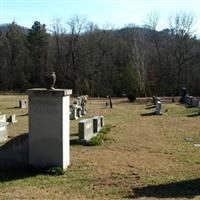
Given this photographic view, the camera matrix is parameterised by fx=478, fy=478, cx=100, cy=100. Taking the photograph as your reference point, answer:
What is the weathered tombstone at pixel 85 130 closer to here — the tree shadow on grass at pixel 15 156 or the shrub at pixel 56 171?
the tree shadow on grass at pixel 15 156

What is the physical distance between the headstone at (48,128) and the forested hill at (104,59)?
4625 cm

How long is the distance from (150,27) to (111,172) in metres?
59.7

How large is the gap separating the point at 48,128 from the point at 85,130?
15.9 ft

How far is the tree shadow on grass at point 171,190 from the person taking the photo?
8.95 meters

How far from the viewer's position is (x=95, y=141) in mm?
15375

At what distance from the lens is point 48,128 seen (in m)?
11.2

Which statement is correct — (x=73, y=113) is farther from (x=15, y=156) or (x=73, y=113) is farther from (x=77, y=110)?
(x=15, y=156)

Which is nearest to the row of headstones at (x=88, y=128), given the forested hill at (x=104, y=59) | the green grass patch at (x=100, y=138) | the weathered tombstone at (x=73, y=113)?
the green grass patch at (x=100, y=138)

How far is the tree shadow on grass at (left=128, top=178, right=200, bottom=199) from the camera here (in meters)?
8.95

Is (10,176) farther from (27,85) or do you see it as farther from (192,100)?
(27,85)

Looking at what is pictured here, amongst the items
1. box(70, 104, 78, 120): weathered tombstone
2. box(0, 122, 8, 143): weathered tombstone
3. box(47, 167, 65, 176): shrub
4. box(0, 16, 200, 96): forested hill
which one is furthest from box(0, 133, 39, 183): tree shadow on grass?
box(0, 16, 200, 96): forested hill

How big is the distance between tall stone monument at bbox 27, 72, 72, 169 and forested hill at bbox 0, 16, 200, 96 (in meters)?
46.2

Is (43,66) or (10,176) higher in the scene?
(43,66)

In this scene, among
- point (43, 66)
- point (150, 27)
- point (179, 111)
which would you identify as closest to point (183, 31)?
point (150, 27)
